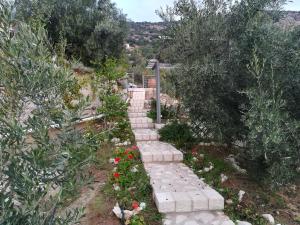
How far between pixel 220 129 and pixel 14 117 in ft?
15.5

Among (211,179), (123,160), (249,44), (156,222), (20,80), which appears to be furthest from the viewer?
(123,160)

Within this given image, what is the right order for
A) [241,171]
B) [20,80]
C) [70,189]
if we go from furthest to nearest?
[241,171] → [70,189] → [20,80]

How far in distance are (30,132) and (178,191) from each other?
3625 mm

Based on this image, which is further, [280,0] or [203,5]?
[203,5]

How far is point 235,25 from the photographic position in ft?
18.4

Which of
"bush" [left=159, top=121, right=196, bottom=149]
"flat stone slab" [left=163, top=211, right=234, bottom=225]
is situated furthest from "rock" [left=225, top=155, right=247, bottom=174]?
"flat stone slab" [left=163, top=211, right=234, bottom=225]

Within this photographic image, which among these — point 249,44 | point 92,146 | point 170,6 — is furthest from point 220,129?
point 92,146

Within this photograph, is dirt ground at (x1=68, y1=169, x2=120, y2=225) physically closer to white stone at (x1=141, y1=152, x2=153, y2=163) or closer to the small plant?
the small plant

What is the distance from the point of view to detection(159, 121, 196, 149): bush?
8.09 meters

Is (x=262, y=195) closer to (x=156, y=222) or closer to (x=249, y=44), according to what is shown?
(x=156, y=222)

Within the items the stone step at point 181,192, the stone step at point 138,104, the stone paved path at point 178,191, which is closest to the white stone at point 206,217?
the stone paved path at point 178,191

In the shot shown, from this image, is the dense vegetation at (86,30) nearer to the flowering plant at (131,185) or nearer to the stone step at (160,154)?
the stone step at (160,154)

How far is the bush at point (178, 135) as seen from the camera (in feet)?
26.6

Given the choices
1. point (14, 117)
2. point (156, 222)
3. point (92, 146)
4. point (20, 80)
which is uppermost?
point (20, 80)
